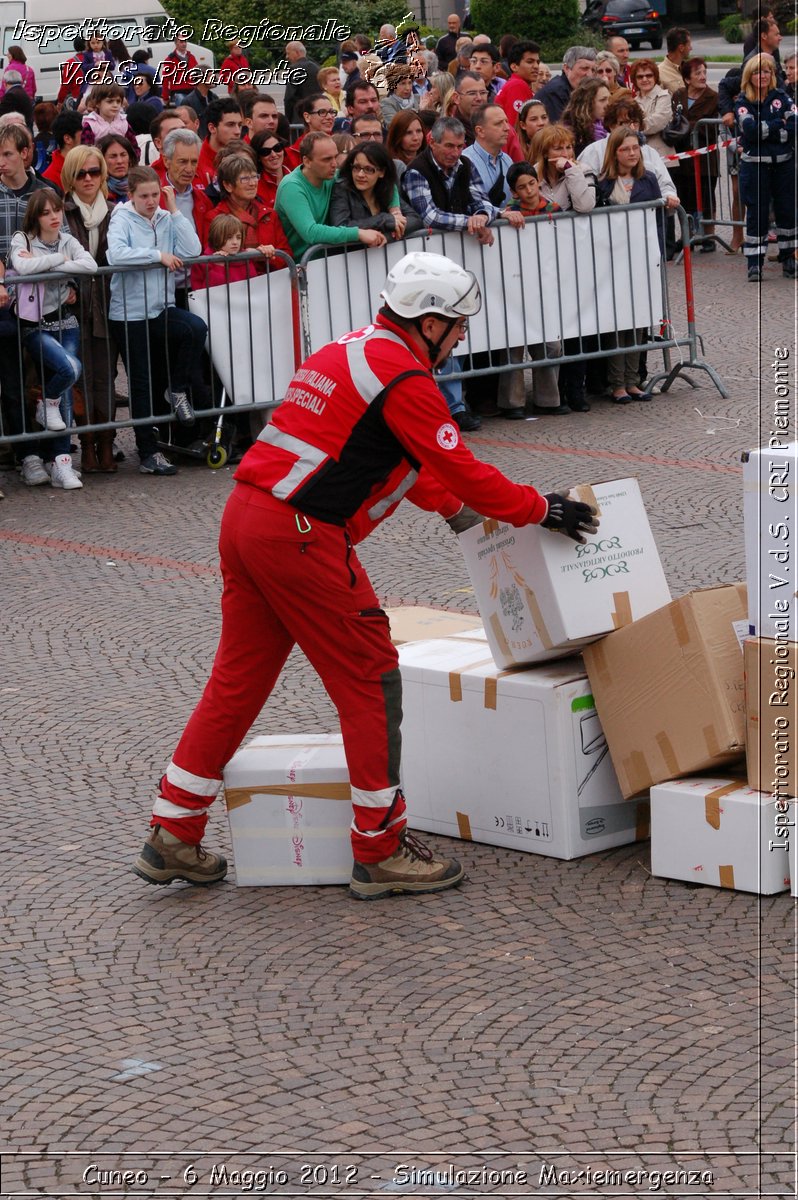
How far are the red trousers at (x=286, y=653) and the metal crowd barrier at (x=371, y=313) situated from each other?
5630 millimetres

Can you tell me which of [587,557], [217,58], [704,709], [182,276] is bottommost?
[704,709]

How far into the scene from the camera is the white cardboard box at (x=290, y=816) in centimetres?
549

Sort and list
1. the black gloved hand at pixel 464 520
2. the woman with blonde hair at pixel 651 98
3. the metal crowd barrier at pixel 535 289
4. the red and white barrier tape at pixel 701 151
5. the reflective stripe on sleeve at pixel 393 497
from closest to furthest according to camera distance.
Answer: the reflective stripe on sleeve at pixel 393 497 < the black gloved hand at pixel 464 520 < the metal crowd barrier at pixel 535 289 < the red and white barrier tape at pixel 701 151 < the woman with blonde hair at pixel 651 98

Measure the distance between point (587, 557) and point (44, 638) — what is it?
11.6 feet

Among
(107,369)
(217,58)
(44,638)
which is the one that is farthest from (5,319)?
(217,58)

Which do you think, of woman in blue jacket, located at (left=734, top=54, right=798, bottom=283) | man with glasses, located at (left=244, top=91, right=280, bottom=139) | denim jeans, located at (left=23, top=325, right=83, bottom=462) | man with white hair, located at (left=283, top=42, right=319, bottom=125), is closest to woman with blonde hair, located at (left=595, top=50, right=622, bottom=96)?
woman in blue jacket, located at (left=734, top=54, right=798, bottom=283)

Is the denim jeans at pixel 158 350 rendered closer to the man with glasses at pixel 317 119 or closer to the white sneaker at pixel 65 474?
the white sneaker at pixel 65 474

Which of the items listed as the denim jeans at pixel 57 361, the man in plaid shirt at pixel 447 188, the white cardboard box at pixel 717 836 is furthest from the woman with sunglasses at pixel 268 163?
the white cardboard box at pixel 717 836

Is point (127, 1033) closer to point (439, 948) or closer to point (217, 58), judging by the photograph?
point (439, 948)

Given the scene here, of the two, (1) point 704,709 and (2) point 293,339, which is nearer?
(1) point 704,709

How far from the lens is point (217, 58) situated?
122 ft

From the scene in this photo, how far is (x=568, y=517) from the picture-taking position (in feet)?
17.4

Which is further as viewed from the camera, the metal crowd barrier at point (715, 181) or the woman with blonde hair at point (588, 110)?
the metal crowd barrier at point (715, 181)

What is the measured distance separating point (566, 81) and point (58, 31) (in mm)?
12925
